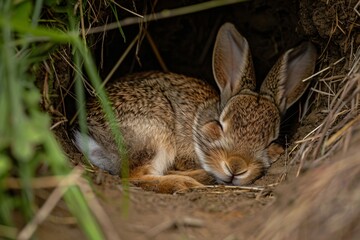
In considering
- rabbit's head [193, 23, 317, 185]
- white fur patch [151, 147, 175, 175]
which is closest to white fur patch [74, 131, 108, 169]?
white fur patch [151, 147, 175, 175]

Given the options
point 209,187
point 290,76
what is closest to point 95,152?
point 209,187

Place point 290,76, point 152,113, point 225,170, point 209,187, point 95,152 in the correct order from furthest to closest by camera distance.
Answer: point 290,76 < point 152,113 < point 95,152 < point 225,170 < point 209,187

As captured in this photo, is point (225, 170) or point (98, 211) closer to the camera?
point (98, 211)

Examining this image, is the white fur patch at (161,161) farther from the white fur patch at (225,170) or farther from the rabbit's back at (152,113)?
the white fur patch at (225,170)

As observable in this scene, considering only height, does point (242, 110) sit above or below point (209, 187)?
above

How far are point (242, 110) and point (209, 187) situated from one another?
0.73 meters

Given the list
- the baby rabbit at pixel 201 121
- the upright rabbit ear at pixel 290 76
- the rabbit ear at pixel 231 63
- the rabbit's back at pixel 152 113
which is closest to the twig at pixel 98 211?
the baby rabbit at pixel 201 121

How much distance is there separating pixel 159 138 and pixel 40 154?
1967 mm

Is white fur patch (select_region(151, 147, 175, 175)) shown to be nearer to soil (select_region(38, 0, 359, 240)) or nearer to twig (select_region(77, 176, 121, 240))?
soil (select_region(38, 0, 359, 240))

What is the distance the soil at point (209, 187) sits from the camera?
2.99 metres

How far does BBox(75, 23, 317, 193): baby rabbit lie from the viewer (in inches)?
175

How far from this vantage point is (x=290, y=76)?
5094mm

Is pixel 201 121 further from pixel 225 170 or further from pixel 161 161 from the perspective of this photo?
pixel 225 170

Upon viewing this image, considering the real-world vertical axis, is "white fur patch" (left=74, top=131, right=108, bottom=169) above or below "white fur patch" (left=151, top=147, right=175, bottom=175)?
above
